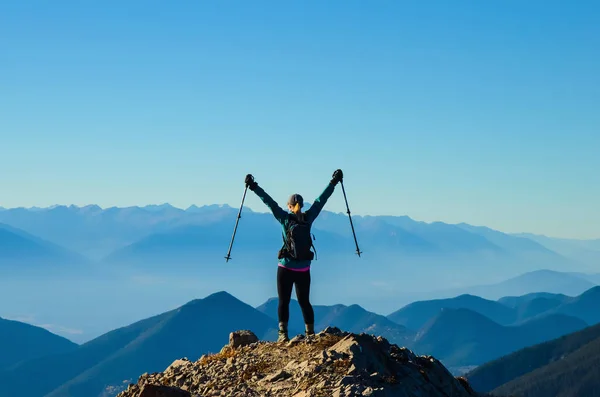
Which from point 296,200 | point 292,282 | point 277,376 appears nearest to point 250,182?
point 296,200

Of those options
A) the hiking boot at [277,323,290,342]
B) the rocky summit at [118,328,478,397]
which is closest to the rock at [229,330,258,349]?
the hiking boot at [277,323,290,342]

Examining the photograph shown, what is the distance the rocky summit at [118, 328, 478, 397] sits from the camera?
1706cm

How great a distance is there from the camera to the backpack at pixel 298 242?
21.9 meters

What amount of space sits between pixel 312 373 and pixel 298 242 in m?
5.26

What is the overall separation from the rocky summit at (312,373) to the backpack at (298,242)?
8.19 feet

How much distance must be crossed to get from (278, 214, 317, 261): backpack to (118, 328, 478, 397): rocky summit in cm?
250

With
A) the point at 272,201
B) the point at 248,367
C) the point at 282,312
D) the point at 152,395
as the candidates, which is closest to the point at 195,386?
the point at 248,367

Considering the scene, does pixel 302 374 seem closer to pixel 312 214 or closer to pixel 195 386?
pixel 195 386

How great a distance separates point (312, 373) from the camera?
57.9ft

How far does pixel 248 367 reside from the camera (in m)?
19.3

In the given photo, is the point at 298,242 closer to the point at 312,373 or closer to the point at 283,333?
the point at 283,333

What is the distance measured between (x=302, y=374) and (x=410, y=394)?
2.84 metres

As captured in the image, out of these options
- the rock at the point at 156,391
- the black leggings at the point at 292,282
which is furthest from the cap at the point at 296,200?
the rock at the point at 156,391

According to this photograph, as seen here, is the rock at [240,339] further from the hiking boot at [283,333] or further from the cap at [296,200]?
the cap at [296,200]
